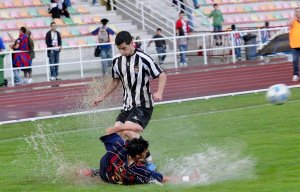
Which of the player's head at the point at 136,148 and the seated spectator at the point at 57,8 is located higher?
the seated spectator at the point at 57,8

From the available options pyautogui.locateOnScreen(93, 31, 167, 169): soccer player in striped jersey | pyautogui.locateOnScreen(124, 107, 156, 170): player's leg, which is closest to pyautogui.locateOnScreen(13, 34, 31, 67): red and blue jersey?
pyautogui.locateOnScreen(93, 31, 167, 169): soccer player in striped jersey

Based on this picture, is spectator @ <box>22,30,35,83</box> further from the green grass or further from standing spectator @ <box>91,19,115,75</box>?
the green grass

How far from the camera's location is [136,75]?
11.8 meters

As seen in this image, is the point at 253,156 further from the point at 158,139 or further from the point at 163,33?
the point at 163,33

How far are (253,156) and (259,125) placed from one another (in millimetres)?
3892

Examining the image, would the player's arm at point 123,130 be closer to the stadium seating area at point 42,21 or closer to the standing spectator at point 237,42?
the stadium seating area at point 42,21

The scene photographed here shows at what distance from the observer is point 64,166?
12.1 m

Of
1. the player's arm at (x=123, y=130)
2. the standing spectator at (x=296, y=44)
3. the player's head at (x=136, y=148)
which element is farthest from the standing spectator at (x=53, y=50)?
the player's head at (x=136, y=148)

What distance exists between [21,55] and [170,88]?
5.79m

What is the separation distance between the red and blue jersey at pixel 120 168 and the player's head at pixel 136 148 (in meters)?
0.10

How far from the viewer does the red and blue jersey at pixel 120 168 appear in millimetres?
10656

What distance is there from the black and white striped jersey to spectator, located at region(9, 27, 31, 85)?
675 inches

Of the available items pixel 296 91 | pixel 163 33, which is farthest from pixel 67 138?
pixel 163 33

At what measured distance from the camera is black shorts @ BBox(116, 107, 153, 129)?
1171cm
